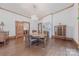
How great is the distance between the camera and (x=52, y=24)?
2.84 metres

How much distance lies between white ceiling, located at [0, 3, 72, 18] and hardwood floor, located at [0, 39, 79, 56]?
1.88 ft

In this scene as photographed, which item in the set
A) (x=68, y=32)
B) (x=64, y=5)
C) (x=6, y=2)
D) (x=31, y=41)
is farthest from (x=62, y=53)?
(x=6, y=2)

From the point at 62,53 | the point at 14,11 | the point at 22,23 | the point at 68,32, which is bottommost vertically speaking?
the point at 62,53

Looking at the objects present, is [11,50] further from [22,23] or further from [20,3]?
[20,3]

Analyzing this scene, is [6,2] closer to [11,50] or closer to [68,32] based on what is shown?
[11,50]

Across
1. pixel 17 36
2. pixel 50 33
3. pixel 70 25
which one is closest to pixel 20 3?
pixel 17 36

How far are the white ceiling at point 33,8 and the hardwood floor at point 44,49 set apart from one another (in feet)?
1.88

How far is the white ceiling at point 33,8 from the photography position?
277 cm

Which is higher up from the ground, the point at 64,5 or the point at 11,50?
the point at 64,5

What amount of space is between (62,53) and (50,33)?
45 centimetres

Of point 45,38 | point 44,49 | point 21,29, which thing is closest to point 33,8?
point 21,29

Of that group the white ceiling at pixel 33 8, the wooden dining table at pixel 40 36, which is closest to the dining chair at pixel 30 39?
the wooden dining table at pixel 40 36

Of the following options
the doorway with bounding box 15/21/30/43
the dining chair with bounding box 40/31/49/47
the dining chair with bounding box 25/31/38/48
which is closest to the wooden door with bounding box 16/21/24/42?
the doorway with bounding box 15/21/30/43

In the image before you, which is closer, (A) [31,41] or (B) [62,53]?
(B) [62,53]
